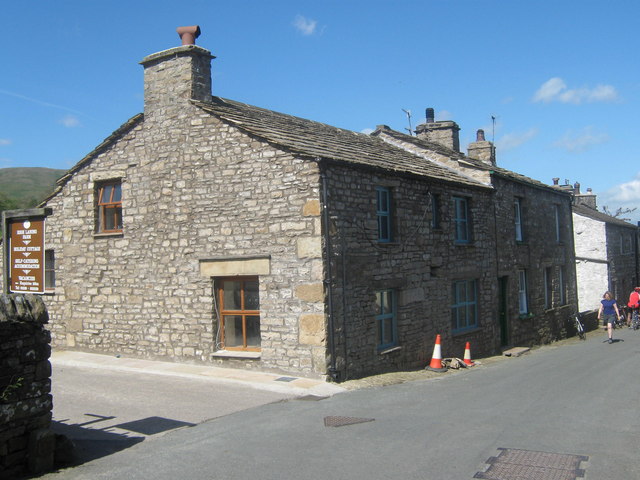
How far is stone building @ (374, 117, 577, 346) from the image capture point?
19.1m

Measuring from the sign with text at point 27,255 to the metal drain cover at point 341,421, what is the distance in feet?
13.9

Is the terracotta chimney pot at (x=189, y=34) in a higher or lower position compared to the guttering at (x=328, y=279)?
higher

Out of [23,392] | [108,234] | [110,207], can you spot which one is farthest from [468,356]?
[23,392]

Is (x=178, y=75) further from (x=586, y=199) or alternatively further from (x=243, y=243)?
(x=586, y=199)

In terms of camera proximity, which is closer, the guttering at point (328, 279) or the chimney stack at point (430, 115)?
the guttering at point (328, 279)

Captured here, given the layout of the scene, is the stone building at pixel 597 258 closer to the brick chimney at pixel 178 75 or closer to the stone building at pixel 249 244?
the stone building at pixel 249 244

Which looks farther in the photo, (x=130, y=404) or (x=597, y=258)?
(x=597, y=258)

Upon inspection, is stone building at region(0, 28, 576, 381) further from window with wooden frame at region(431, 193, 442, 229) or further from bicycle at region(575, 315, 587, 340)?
bicycle at region(575, 315, 587, 340)

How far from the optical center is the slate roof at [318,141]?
491 inches

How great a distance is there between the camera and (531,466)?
6.45 m

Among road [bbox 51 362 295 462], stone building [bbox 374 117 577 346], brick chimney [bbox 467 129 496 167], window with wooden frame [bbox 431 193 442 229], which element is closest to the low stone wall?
road [bbox 51 362 295 462]

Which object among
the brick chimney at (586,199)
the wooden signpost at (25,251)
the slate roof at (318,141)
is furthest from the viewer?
the brick chimney at (586,199)

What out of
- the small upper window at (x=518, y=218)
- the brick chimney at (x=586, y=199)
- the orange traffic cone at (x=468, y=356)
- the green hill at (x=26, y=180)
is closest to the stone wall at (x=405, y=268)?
the orange traffic cone at (x=468, y=356)

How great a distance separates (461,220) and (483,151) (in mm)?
6861
